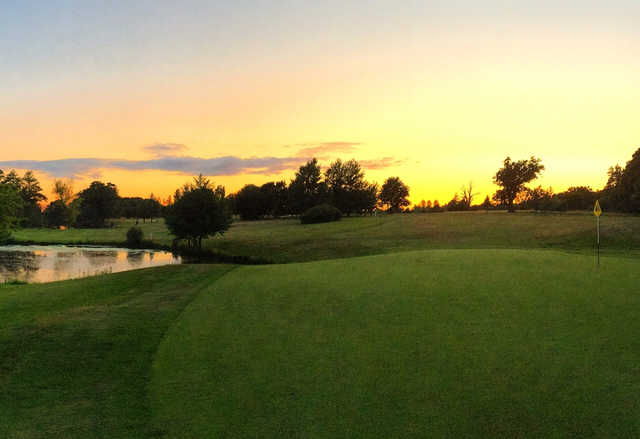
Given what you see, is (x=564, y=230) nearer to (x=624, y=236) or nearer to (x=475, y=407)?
(x=624, y=236)

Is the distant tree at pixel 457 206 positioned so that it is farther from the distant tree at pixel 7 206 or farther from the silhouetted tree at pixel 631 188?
the distant tree at pixel 7 206

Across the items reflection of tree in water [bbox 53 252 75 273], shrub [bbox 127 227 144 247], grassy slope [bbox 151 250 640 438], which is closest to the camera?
grassy slope [bbox 151 250 640 438]

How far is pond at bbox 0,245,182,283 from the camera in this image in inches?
1394

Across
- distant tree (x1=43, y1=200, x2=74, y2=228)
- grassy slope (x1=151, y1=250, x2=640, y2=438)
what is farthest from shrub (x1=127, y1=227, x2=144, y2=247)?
distant tree (x1=43, y1=200, x2=74, y2=228)

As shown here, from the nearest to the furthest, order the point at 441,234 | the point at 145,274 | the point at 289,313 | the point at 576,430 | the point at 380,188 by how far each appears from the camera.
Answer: the point at 576,430, the point at 289,313, the point at 145,274, the point at 441,234, the point at 380,188

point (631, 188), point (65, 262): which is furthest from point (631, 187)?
point (65, 262)

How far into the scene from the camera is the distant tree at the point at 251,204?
113m

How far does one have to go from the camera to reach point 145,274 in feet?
78.5

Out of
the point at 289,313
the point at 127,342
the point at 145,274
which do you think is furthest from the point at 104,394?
the point at 145,274

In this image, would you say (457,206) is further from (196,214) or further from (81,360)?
(81,360)

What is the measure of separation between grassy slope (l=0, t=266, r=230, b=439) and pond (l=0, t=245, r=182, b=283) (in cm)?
1944

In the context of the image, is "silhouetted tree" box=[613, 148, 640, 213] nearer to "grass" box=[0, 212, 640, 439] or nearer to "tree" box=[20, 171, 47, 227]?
"grass" box=[0, 212, 640, 439]

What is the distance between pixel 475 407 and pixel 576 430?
146 centimetres

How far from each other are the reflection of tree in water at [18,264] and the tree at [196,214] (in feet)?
47.5
